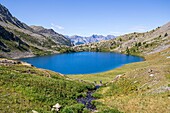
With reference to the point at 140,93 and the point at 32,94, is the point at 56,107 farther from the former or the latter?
the point at 140,93

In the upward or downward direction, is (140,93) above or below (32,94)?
below

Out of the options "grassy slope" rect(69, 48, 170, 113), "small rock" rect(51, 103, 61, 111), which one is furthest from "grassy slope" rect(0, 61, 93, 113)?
"grassy slope" rect(69, 48, 170, 113)

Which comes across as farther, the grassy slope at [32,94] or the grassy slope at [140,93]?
the grassy slope at [140,93]

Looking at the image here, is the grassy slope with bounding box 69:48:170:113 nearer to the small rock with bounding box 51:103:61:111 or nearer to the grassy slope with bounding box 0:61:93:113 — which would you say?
the grassy slope with bounding box 0:61:93:113

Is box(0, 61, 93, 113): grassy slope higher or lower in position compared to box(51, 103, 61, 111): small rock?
higher

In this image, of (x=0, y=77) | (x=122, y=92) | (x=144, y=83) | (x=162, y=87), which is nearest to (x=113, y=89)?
(x=122, y=92)

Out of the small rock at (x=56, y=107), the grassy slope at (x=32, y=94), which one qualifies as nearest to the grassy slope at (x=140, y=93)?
the grassy slope at (x=32, y=94)

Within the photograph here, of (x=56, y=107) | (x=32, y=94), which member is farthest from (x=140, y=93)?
(x=32, y=94)

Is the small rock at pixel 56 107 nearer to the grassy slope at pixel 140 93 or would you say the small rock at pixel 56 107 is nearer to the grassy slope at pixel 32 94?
the grassy slope at pixel 32 94

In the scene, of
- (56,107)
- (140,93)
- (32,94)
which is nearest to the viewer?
(56,107)

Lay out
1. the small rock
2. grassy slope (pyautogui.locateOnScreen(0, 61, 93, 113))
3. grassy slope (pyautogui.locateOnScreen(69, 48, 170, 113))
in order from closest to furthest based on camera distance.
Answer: grassy slope (pyautogui.locateOnScreen(0, 61, 93, 113)) < the small rock < grassy slope (pyautogui.locateOnScreen(69, 48, 170, 113))

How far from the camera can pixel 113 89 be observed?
4916cm

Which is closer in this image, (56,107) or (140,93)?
(56,107)

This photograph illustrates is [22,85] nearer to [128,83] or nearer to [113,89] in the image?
[113,89]
